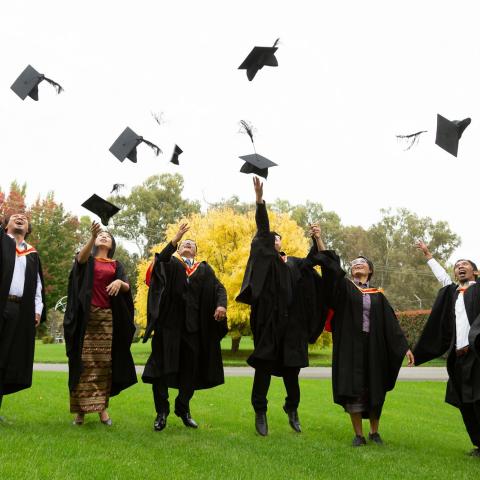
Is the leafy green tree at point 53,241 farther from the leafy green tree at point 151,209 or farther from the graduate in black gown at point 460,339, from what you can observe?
the graduate in black gown at point 460,339

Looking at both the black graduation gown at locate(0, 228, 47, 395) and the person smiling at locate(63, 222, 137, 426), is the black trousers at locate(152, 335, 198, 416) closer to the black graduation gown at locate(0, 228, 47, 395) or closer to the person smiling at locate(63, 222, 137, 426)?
the person smiling at locate(63, 222, 137, 426)

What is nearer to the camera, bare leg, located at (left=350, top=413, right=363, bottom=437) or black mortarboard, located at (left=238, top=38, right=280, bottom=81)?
bare leg, located at (left=350, top=413, right=363, bottom=437)

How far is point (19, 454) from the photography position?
4.86 metres

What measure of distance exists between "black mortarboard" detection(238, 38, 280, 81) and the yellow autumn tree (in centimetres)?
1466

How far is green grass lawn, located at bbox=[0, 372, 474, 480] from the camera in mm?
4699

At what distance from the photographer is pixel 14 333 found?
6492mm

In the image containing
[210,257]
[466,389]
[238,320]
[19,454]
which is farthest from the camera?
[210,257]

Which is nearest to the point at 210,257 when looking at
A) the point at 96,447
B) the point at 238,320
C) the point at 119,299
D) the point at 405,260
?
the point at 238,320

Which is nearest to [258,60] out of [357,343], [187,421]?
[357,343]

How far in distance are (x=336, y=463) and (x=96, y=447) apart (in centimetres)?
213

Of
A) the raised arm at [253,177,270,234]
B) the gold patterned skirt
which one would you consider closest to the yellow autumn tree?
the gold patterned skirt

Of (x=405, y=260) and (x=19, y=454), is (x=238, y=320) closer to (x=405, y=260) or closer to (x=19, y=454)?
(x=19, y=454)

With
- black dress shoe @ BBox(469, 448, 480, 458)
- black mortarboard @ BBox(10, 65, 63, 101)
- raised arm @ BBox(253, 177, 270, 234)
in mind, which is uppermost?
black mortarboard @ BBox(10, 65, 63, 101)

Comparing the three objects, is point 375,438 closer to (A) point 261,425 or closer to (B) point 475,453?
(B) point 475,453
